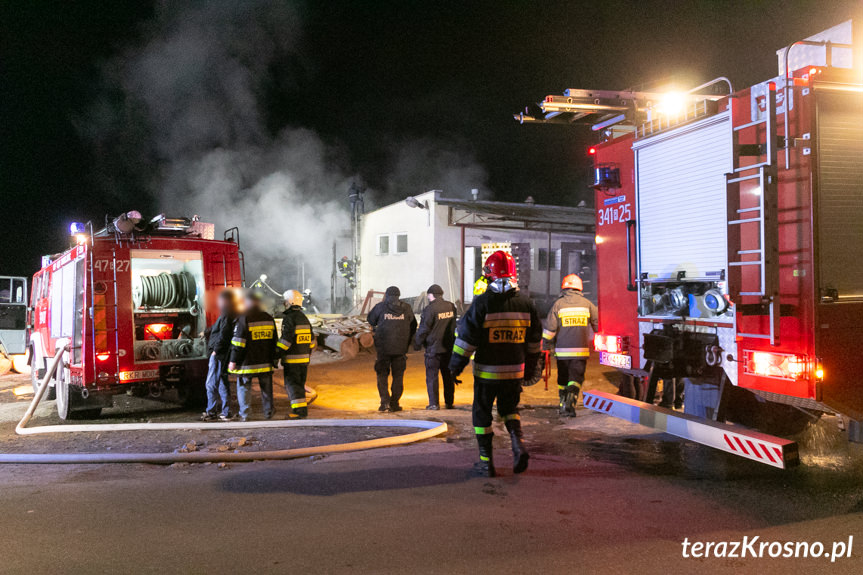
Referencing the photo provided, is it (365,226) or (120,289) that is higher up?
(365,226)

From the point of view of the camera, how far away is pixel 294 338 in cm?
755

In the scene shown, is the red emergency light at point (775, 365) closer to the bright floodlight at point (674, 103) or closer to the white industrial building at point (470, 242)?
the bright floodlight at point (674, 103)

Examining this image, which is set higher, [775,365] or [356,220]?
[356,220]

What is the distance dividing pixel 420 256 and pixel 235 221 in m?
8.67

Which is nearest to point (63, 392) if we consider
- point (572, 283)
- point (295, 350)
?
point (295, 350)

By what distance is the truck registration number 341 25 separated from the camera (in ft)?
20.2

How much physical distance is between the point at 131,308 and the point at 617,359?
584 cm

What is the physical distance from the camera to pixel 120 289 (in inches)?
300

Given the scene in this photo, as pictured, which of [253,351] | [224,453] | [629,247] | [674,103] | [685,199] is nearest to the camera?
[685,199]

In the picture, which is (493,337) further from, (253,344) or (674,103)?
(253,344)

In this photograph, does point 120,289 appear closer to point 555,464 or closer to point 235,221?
point 555,464

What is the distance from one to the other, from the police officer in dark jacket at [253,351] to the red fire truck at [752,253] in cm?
382

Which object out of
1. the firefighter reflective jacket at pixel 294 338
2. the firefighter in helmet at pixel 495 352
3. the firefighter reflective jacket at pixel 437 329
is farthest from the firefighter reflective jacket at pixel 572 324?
the firefighter reflective jacket at pixel 294 338

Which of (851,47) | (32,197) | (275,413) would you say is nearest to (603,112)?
(851,47)
